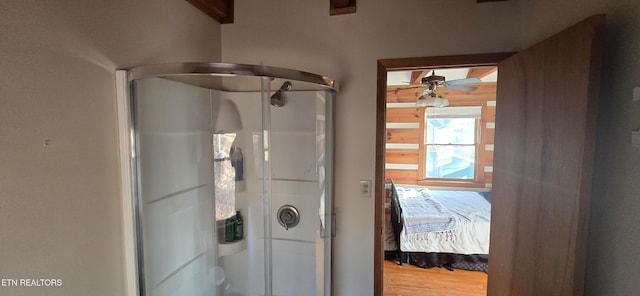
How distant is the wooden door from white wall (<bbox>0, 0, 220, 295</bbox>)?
76.1 inches

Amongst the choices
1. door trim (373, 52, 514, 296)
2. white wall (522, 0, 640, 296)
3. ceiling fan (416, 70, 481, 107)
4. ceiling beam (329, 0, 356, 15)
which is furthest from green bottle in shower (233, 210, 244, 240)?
ceiling fan (416, 70, 481, 107)

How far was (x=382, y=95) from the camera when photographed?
1.94 metres

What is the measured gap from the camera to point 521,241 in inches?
58.4

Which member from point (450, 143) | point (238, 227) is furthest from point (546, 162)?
point (450, 143)

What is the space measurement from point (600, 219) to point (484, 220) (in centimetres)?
233

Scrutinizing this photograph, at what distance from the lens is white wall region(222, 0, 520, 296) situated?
1.80m

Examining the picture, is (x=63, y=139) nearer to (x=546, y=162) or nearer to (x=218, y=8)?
(x=218, y=8)

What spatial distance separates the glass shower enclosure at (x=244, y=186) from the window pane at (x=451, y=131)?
390 centimetres

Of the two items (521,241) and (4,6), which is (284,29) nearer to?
(4,6)

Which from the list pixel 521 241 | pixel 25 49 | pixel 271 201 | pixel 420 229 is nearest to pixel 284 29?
pixel 271 201

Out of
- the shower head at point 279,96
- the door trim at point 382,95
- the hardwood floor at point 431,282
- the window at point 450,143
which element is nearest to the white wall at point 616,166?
the door trim at point 382,95

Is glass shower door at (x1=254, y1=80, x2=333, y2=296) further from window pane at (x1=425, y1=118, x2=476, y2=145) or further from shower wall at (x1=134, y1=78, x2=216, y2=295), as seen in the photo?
window pane at (x1=425, y1=118, x2=476, y2=145)

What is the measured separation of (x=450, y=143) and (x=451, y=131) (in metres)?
0.22

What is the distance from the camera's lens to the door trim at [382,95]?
5.90 feet
